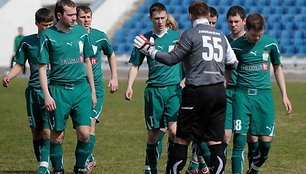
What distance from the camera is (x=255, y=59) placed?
10.3 meters

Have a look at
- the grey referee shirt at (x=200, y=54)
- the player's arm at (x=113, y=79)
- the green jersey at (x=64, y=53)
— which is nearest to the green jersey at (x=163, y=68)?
the player's arm at (x=113, y=79)

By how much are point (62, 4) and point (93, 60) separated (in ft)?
6.71

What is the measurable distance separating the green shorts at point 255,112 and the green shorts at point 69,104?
192 centimetres

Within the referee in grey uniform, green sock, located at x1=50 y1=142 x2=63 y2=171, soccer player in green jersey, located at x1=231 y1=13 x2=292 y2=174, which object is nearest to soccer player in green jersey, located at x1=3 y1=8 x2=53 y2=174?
green sock, located at x1=50 y1=142 x2=63 y2=171

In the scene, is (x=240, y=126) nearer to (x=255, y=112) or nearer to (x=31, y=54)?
(x=255, y=112)

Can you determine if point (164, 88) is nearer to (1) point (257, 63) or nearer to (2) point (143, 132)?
(1) point (257, 63)

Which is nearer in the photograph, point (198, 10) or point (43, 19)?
point (198, 10)

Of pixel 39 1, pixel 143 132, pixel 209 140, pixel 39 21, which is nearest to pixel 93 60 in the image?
pixel 39 21

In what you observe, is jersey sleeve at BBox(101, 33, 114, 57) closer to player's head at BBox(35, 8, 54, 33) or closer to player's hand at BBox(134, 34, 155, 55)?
player's head at BBox(35, 8, 54, 33)

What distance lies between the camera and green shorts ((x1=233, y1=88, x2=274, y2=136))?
10.3 metres

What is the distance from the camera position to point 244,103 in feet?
33.8

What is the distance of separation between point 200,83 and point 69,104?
1.75 m

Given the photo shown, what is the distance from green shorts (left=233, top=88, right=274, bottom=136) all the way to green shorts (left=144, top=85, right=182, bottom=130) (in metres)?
0.78

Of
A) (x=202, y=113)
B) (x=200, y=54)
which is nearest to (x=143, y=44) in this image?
→ (x=200, y=54)
